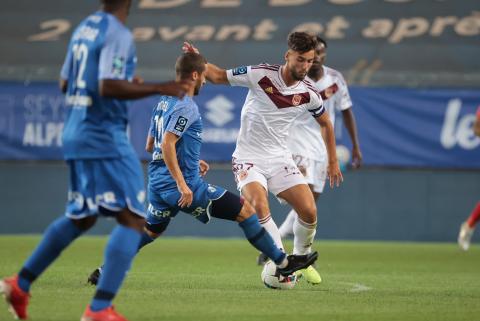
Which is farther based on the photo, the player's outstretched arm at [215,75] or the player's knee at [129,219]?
the player's outstretched arm at [215,75]

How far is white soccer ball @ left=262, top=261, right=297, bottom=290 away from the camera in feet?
28.1

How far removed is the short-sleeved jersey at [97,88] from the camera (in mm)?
5965

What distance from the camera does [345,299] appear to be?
790 cm

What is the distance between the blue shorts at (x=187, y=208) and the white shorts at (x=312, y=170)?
2.83 m

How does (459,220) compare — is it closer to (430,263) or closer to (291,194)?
(430,263)

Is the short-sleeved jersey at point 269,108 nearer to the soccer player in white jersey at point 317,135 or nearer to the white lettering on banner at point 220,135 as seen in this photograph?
the soccer player in white jersey at point 317,135

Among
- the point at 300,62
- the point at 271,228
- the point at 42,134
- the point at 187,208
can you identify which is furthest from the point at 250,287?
the point at 42,134

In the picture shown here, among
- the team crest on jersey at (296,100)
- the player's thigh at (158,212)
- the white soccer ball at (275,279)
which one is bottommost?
the white soccer ball at (275,279)

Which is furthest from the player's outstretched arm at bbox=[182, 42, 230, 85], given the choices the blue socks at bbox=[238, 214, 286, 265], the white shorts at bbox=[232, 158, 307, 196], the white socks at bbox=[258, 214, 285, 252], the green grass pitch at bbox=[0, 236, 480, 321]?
the green grass pitch at bbox=[0, 236, 480, 321]

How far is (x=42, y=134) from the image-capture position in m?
16.0

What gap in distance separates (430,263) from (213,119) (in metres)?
4.89

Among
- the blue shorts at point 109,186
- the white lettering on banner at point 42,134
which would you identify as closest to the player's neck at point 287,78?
the blue shorts at point 109,186

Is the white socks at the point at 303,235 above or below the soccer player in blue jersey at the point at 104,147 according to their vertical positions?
below

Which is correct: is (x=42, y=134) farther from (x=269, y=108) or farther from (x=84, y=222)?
(x=84, y=222)
